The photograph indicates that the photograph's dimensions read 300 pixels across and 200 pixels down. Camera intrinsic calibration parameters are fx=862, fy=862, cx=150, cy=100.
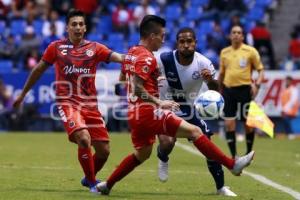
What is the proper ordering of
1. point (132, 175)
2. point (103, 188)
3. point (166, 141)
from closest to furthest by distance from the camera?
point (103, 188)
point (166, 141)
point (132, 175)

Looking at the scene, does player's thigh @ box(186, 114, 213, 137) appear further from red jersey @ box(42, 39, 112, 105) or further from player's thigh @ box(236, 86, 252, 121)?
player's thigh @ box(236, 86, 252, 121)

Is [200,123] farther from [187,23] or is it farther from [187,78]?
[187,23]

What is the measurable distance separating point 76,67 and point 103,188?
159cm

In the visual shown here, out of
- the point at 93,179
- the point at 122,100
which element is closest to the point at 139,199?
the point at 93,179

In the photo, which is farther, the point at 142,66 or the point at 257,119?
the point at 257,119

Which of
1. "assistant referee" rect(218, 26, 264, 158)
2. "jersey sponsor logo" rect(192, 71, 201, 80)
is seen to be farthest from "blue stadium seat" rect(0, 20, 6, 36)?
"jersey sponsor logo" rect(192, 71, 201, 80)

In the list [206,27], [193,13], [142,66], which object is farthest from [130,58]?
[193,13]

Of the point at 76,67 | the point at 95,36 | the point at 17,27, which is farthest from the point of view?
the point at 17,27

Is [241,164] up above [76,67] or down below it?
below

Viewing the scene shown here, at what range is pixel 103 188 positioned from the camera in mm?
10320

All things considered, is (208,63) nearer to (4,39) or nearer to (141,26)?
(141,26)

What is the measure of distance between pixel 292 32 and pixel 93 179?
18806 mm

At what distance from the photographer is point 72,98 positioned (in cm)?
1077

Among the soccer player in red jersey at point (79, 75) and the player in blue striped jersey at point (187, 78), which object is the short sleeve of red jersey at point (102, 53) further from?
the player in blue striped jersey at point (187, 78)
